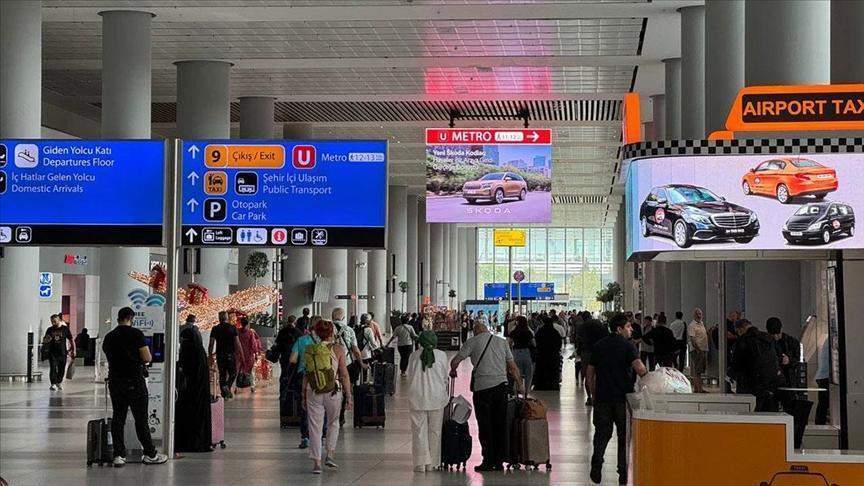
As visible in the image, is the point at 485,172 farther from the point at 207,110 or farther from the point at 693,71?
the point at 207,110

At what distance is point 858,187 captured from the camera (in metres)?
8.82

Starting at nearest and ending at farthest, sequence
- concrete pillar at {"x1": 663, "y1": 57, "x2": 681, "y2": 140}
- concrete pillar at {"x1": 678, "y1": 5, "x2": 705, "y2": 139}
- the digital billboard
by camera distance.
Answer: concrete pillar at {"x1": 678, "y1": 5, "x2": 705, "y2": 139}
the digital billboard
concrete pillar at {"x1": 663, "y1": 57, "x2": 681, "y2": 140}

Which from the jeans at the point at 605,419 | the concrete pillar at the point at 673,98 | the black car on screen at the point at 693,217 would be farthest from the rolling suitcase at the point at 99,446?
the concrete pillar at the point at 673,98

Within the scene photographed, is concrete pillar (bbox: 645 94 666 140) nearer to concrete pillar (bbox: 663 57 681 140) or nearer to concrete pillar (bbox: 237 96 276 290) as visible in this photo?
concrete pillar (bbox: 663 57 681 140)

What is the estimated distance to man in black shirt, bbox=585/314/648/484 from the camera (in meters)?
11.5

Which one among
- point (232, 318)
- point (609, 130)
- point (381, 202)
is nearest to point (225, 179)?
point (381, 202)

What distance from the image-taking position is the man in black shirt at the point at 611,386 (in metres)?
11.5

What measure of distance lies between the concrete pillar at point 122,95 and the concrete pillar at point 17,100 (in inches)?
53.1

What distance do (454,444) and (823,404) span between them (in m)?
3.72

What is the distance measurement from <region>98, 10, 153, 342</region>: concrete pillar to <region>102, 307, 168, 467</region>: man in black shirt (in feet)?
40.0

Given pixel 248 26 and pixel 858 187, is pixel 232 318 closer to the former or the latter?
pixel 248 26

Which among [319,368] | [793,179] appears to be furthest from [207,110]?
[793,179]

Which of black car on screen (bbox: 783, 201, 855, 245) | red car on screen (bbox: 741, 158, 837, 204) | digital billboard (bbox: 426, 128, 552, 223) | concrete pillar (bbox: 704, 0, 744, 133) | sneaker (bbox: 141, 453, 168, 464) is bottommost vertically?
Answer: sneaker (bbox: 141, 453, 168, 464)

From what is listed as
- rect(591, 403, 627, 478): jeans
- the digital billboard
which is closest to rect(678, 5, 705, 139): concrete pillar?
the digital billboard
